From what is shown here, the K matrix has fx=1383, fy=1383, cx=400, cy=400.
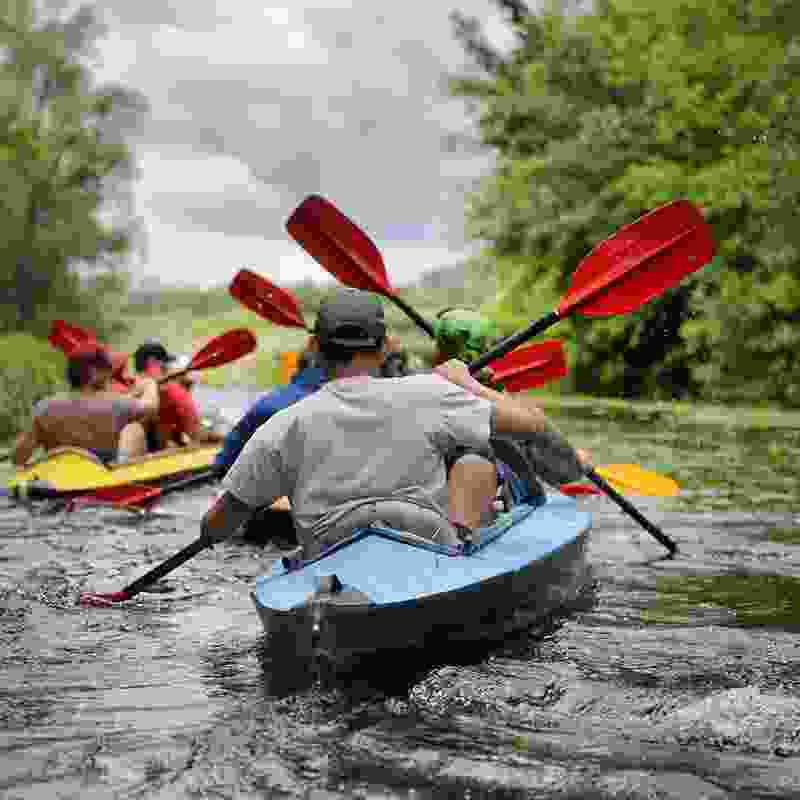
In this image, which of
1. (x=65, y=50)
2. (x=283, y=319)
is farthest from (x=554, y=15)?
(x=283, y=319)

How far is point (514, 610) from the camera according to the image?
15.6ft

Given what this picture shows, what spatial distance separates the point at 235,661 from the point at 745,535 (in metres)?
4.23

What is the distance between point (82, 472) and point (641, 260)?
15.8 feet

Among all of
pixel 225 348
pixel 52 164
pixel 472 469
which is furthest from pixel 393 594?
pixel 52 164

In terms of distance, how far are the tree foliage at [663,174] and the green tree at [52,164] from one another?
9.91 metres

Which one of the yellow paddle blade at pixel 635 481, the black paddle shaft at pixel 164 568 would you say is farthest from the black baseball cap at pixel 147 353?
the black paddle shaft at pixel 164 568

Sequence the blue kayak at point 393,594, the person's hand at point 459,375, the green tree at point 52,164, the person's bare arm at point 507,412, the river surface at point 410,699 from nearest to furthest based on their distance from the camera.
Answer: the river surface at point 410,699
the blue kayak at point 393,594
the person's bare arm at point 507,412
the person's hand at point 459,375
the green tree at point 52,164

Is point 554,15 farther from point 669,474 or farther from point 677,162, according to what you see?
point 669,474

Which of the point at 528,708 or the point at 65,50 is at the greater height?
the point at 65,50

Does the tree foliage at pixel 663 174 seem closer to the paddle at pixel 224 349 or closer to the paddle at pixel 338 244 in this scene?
the paddle at pixel 224 349

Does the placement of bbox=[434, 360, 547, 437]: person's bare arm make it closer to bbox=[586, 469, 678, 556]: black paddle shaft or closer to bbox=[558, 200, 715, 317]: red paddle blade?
bbox=[558, 200, 715, 317]: red paddle blade

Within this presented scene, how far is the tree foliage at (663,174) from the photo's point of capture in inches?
786

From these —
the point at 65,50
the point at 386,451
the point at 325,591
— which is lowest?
the point at 325,591

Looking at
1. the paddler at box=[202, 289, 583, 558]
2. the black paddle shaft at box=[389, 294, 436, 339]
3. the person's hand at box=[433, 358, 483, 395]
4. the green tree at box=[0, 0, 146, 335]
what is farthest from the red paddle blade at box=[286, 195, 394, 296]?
the green tree at box=[0, 0, 146, 335]
